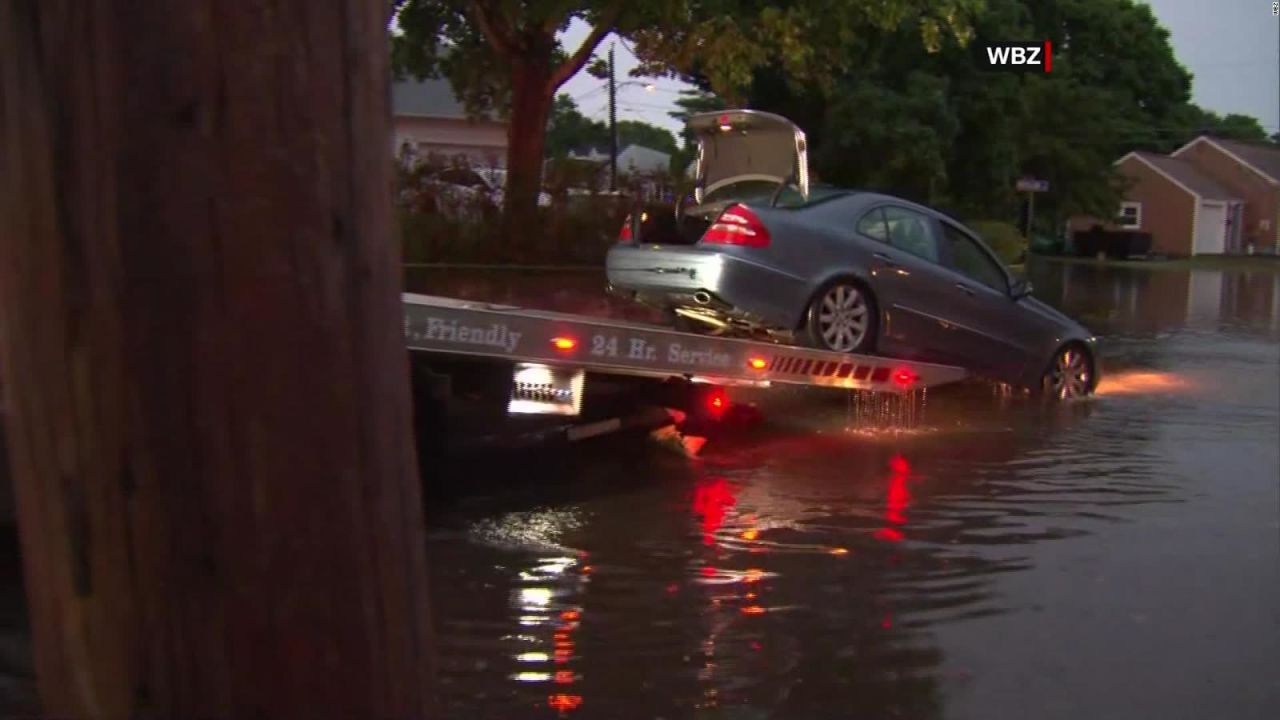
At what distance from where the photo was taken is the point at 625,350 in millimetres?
7832

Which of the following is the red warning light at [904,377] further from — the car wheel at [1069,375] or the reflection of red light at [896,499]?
the car wheel at [1069,375]

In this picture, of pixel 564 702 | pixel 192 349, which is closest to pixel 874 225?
pixel 564 702

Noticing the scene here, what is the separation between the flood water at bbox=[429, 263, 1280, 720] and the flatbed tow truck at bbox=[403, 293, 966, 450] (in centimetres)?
41

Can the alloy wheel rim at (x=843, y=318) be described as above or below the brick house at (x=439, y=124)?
below

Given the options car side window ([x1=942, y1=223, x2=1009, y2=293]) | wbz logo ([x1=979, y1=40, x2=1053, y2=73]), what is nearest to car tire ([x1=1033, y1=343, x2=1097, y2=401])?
car side window ([x1=942, y1=223, x2=1009, y2=293])

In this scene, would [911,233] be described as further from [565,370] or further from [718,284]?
[565,370]

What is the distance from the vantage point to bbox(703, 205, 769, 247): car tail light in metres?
9.27

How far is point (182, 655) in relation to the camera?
1.96 metres

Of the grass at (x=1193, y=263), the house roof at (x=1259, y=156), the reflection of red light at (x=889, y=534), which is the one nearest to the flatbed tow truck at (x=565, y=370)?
the reflection of red light at (x=889, y=534)

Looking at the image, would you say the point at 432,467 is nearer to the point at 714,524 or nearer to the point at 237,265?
the point at 714,524

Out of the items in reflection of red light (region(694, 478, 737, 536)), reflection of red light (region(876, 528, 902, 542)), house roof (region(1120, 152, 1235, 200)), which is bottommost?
reflection of red light (region(876, 528, 902, 542))

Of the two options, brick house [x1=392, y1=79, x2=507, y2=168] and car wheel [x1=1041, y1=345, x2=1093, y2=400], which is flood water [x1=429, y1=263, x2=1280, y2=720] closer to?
car wheel [x1=1041, y1=345, x2=1093, y2=400]

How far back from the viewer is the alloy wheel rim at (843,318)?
9641mm

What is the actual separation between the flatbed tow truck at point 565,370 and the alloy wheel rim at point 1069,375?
3255mm
